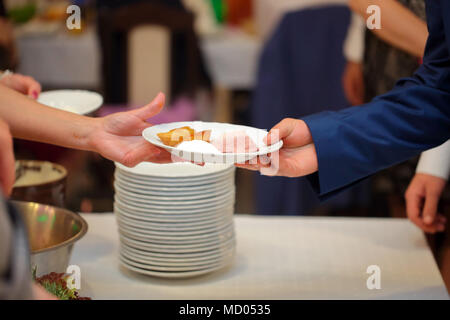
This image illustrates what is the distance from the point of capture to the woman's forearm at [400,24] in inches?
57.1

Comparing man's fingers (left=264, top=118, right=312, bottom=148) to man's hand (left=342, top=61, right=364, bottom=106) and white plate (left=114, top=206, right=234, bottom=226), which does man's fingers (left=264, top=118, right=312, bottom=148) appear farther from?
man's hand (left=342, top=61, right=364, bottom=106)

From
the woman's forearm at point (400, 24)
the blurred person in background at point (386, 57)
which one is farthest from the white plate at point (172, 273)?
the woman's forearm at point (400, 24)

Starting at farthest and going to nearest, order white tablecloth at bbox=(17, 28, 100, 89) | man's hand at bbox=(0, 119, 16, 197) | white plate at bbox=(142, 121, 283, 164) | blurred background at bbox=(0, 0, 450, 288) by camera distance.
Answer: white tablecloth at bbox=(17, 28, 100, 89) < blurred background at bbox=(0, 0, 450, 288) < white plate at bbox=(142, 121, 283, 164) < man's hand at bbox=(0, 119, 16, 197)

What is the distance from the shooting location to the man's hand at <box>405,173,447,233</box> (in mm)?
1356

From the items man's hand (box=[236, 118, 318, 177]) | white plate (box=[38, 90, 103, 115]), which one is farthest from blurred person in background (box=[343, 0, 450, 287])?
white plate (box=[38, 90, 103, 115])

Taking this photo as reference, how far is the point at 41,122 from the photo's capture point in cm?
116

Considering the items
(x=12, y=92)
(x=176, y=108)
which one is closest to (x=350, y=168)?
(x=12, y=92)

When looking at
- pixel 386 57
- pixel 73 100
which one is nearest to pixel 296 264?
pixel 73 100

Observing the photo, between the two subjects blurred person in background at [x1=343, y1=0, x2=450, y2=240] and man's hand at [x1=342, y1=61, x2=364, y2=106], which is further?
man's hand at [x1=342, y1=61, x2=364, y2=106]

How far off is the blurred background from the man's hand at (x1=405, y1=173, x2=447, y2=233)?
46 centimetres

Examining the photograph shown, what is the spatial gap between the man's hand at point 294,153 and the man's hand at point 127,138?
181 mm

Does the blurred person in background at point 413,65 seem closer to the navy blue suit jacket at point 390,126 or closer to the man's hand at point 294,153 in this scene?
the navy blue suit jacket at point 390,126

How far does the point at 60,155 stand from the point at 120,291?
1.69 metres

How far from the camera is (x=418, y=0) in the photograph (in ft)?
4.61
